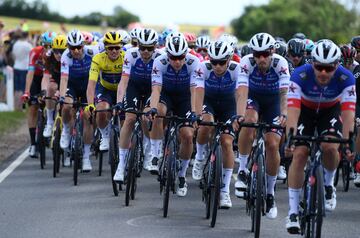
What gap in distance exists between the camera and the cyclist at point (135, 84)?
12.9 meters

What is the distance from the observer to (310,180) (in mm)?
9602

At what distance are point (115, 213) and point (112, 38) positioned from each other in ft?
10.8

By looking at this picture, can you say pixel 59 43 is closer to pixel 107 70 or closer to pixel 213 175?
pixel 107 70

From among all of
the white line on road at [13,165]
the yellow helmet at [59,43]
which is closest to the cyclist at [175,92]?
the white line on road at [13,165]

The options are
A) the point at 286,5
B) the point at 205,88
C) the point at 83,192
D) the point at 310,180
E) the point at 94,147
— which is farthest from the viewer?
the point at 286,5

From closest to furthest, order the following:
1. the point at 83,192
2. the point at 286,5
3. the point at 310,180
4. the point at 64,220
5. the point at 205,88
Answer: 1. the point at 310,180
2. the point at 64,220
3. the point at 205,88
4. the point at 83,192
5. the point at 286,5

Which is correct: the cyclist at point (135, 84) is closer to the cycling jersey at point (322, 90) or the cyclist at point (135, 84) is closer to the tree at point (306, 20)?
the cycling jersey at point (322, 90)

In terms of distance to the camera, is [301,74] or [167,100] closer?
[301,74]

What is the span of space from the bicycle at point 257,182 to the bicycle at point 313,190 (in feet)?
1.54

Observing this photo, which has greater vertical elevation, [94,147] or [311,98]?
[311,98]

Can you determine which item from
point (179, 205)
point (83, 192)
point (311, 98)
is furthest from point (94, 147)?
point (311, 98)

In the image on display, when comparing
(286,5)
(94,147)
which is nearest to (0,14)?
(286,5)

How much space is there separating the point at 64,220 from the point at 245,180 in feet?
6.89

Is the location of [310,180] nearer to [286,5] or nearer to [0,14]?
[0,14]
